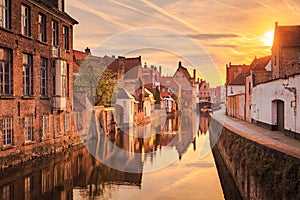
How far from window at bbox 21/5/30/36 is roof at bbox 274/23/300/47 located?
772 inches

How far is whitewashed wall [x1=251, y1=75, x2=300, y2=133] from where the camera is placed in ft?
49.2

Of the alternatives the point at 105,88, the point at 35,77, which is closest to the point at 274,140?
the point at 35,77

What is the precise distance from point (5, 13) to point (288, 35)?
21844 millimetres

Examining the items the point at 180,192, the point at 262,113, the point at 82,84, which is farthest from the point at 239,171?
the point at 82,84

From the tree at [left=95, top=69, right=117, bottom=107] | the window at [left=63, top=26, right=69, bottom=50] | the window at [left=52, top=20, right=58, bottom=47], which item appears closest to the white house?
the tree at [left=95, top=69, right=117, bottom=107]

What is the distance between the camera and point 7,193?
36.8 ft

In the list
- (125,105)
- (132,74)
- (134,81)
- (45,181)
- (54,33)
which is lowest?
(45,181)

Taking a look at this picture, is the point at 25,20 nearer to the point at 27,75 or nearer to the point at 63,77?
the point at 27,75

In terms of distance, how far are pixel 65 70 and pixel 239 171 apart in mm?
12791

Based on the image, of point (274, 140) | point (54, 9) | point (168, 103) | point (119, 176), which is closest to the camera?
point (274, 140)

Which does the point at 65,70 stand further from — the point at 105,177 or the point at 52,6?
the point at 105,177

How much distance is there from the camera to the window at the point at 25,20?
1648cm

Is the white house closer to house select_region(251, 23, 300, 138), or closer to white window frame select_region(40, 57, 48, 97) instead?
house select_region(251, 23, 300, 138)

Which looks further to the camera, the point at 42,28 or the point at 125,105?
the point at 125,105
